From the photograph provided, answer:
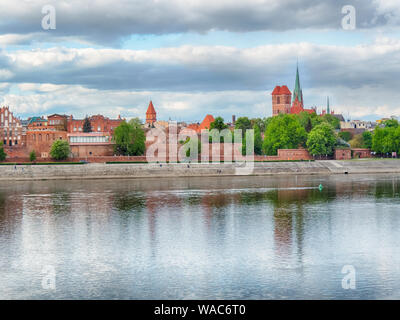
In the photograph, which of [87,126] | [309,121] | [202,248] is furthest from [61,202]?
[87,126]

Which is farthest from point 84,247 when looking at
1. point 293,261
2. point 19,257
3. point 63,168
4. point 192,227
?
point 63,168

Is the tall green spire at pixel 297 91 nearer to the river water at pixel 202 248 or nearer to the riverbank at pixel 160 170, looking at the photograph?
the riverbank at pixel 160 170

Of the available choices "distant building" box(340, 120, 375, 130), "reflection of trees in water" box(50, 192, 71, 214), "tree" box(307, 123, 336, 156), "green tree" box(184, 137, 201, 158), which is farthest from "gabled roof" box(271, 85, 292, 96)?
"reflection of trees in water" box(50, 192, 71, 214)

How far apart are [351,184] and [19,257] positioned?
125ft

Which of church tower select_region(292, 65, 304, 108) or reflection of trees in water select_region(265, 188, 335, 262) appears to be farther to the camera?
church tower select_region(292, 65, 304, 108)

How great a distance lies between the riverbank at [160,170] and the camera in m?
65.5

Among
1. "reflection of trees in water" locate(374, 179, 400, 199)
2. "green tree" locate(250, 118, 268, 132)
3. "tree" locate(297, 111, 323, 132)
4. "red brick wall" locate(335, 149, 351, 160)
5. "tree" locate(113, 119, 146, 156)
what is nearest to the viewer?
"reflection of trees in water" locate(374, 179, 400, 199)

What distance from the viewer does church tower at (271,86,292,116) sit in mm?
157500

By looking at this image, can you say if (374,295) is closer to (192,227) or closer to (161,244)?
(161,244)

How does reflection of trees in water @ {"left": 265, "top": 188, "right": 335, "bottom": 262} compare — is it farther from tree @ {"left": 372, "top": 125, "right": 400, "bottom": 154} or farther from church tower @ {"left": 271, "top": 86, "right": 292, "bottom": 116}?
church tower @ {"left": 271, "top": 86, "right": 292, "bottom": 116}

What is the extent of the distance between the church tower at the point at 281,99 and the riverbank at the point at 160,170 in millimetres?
85873

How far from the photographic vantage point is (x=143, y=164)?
6844 cm

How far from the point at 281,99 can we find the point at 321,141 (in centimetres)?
7815

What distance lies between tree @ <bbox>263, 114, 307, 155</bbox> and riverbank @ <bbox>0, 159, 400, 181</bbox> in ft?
39.4
